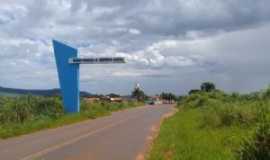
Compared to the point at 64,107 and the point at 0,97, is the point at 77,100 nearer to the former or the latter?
the point at 64,107

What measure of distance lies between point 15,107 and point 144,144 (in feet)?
57.2

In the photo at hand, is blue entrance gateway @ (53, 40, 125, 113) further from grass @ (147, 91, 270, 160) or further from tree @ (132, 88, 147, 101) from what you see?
tree @ (132, 88, 147, 101)

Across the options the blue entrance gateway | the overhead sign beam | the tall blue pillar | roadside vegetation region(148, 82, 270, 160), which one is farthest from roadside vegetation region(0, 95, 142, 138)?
roadside vegetation region(148, 82, 270, 160)

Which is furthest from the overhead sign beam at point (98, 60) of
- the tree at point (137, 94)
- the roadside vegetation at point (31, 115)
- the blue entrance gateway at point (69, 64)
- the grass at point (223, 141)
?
the tree at point (137, 94)

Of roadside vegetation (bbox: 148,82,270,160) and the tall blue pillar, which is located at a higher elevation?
the tall blue pillar

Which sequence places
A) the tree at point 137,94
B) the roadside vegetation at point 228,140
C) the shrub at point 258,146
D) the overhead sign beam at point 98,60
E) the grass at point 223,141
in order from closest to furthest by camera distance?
the shrub at point 258,146 < the roadside vegetation at point 228,140 < the grass at point 223,141 < the overhead sign beam at point 98,60 < the tree at point 137,94

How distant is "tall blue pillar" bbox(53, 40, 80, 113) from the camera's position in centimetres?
4162

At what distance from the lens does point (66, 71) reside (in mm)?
41875

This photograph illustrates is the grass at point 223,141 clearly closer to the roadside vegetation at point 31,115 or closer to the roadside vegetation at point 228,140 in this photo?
the roadside vegetation at point 228,140

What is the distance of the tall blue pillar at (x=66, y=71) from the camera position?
137 ft

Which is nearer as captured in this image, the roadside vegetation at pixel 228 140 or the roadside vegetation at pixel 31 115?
the roadside vegetation at pixel 228 140

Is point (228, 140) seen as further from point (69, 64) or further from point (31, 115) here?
point (69, 64)

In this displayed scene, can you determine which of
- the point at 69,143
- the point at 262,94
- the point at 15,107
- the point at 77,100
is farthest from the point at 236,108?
the point at 77,100

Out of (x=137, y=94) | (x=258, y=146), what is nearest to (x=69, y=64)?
(x=258, y=146)
